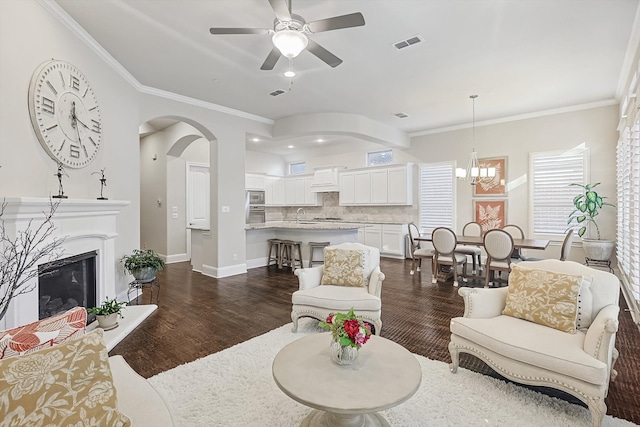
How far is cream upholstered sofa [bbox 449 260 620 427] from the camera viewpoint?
1918mm

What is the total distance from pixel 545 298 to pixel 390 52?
10.2ft

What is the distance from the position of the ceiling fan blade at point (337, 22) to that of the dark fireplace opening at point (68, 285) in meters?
2.99

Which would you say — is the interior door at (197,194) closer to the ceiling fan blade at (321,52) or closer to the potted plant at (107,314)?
the potted plant at (107,314)

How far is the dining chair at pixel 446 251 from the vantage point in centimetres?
529

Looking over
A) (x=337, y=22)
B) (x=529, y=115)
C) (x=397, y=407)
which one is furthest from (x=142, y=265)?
(x=529, y=115)

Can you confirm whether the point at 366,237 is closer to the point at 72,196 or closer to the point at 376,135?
the point at 376,135

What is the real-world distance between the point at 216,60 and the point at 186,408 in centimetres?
381

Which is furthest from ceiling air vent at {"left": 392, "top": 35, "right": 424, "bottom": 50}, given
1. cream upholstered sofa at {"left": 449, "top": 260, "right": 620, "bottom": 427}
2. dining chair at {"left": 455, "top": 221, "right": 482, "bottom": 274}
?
dining chair at {"left": 455, "top": 221, "right": 482, "bottom": 274}

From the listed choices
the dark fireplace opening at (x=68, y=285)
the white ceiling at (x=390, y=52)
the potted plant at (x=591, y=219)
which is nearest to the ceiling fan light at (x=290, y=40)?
the white ceiling at (x=390, y=52)

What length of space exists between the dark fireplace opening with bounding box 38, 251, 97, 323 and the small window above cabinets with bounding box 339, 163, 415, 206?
6409mm

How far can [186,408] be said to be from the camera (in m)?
2.11

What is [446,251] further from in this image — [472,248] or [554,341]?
[554,341]

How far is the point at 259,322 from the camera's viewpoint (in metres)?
3.67

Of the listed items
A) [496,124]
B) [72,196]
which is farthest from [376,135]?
[72,196]
